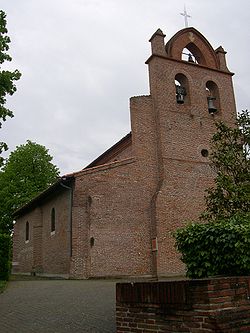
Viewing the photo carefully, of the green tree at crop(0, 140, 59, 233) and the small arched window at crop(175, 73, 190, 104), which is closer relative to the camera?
the small arched window at crop(175, 73, 190, 104)

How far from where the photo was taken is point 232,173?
11328mm

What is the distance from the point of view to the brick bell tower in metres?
20.2

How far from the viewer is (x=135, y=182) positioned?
2062 cm

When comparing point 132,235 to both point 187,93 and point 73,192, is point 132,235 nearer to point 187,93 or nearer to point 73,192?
point 73,192

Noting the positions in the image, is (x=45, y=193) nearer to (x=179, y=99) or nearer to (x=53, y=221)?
(x=53, y=221)

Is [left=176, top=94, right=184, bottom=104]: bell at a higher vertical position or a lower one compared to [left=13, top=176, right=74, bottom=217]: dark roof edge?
higher

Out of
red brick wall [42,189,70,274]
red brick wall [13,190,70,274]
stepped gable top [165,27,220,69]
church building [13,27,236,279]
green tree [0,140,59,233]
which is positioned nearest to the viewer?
church building [13,27,236,279]

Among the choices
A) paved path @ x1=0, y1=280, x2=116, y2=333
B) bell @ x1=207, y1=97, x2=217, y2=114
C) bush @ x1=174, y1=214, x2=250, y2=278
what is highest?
bell @ x1=207, y1=97, x2=217, y2=114

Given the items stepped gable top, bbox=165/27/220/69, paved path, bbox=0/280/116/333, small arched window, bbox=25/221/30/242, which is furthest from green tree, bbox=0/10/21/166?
small arched window, bbox=25/221/30/242

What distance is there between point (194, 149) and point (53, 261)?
10720mm

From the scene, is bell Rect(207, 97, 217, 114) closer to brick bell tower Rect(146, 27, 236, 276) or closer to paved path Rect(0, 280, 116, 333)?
brick bell tower Rect(146, 27, 236, 276)

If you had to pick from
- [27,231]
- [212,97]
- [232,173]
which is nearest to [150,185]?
[212,97]

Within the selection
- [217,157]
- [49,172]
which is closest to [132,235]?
[217,157]

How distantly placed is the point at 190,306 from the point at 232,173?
693cm
